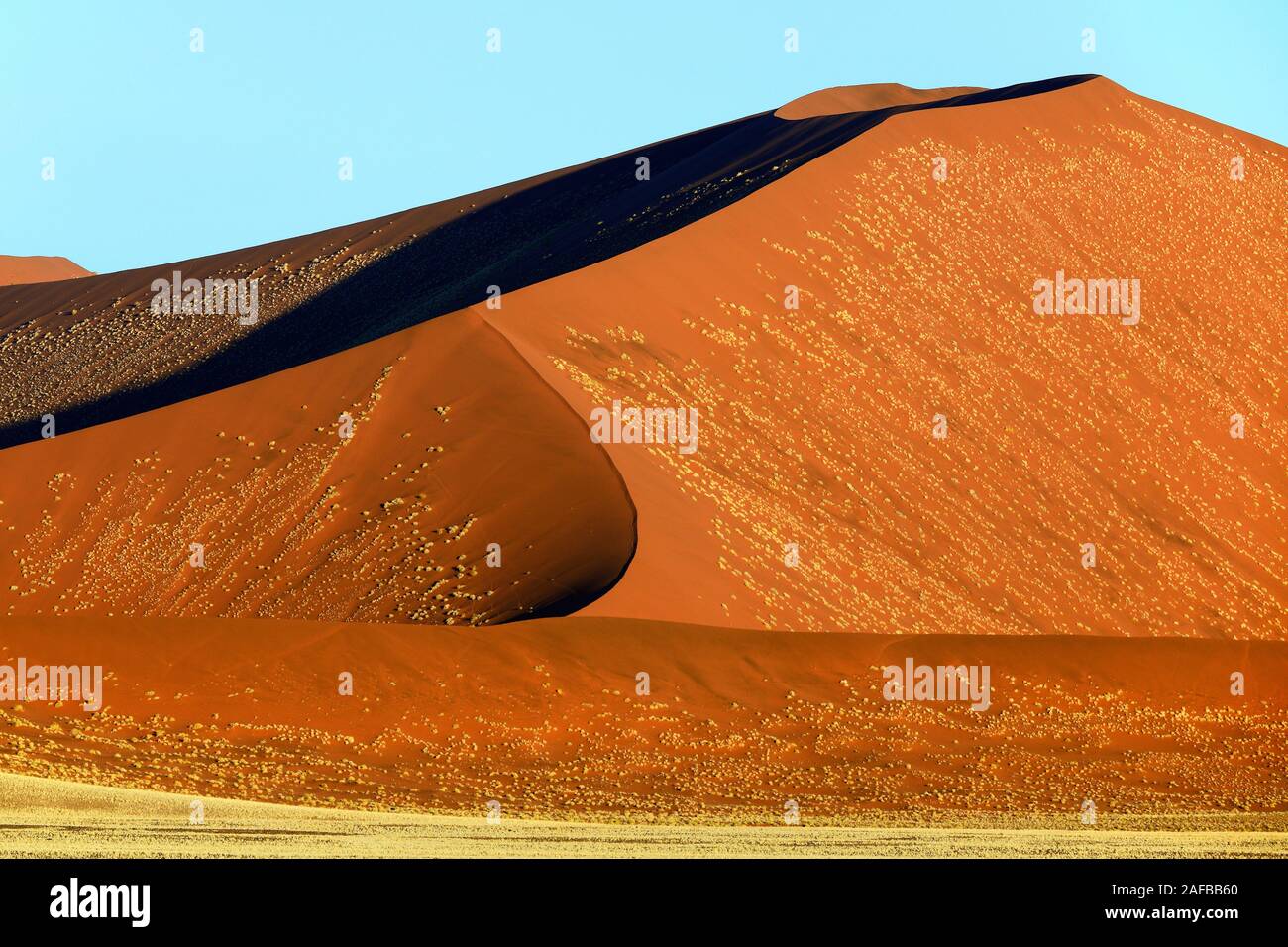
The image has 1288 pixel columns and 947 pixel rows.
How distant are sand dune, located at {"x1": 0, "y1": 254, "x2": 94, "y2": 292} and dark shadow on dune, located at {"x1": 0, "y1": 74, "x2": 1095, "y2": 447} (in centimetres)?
7009

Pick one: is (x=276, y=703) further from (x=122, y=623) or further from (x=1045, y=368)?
(x=1045, y=368)

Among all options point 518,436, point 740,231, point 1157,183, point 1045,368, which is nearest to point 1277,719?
point 518,436

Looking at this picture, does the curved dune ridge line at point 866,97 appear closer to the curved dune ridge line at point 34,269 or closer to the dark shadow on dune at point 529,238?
the dark shadow on dune at point 529,238

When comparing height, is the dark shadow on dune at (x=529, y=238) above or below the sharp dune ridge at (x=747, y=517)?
above

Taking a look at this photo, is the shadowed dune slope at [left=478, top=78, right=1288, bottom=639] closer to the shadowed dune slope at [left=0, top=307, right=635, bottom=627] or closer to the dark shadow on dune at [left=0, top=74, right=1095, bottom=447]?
the shadowed dune slope at [left=0, top=307, right=635, bottom=627]

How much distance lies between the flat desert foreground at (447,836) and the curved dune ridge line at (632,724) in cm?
193

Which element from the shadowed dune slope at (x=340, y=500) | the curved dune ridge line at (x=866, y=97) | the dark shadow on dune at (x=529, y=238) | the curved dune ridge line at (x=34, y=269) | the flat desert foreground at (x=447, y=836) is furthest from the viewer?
the curved dune ridge line at (x=34, y=269)

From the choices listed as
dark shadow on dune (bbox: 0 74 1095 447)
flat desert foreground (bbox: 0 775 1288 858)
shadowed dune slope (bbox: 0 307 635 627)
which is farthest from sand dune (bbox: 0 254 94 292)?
flat desert foreground (bbox: 0 775 1288 858)

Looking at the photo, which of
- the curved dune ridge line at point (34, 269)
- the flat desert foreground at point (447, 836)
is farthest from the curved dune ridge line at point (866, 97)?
the curved dune ridge line at point (34, 269)

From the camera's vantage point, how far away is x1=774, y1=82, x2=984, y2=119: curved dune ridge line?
75456mm

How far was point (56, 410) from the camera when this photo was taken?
63000mm

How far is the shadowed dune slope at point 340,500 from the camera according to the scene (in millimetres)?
32750
